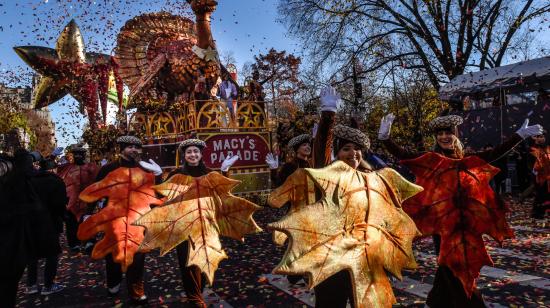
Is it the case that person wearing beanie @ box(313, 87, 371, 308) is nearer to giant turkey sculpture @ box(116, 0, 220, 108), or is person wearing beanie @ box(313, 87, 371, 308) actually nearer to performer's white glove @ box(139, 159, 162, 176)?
performer's white glove @ box(139, 159, 162, 176)

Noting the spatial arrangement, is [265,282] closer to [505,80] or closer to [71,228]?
[71,228]

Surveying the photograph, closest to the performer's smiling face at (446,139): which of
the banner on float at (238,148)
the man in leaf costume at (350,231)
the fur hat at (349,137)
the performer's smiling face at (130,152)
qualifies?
the man in leaf costume at (350,231)

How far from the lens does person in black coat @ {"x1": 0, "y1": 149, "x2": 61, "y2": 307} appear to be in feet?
12.6

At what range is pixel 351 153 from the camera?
3.34 metres

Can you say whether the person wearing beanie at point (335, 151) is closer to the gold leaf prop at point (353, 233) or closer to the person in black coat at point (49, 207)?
the gold leaf prop at point (353, 233)

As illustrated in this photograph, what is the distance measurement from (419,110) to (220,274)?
11.6 m

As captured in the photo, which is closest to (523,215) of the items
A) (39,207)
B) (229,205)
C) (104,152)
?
(229,205)

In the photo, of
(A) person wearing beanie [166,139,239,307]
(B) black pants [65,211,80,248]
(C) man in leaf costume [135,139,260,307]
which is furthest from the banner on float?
(C) man in leaf costume [135,139,260,307]

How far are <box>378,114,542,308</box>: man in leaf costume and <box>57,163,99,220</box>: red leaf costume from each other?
6.57 meters

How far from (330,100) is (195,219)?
174 centimetres

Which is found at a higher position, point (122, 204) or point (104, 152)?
point (104, 152)

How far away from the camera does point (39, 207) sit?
4.24 metres

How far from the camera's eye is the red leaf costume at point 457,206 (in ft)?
12.7

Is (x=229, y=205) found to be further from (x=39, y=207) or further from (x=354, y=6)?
(x=354, y=6)
